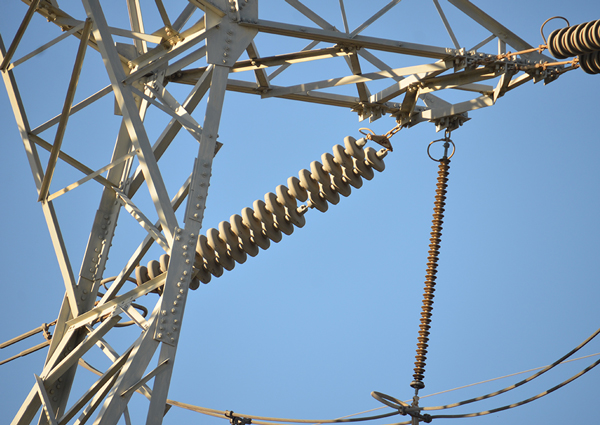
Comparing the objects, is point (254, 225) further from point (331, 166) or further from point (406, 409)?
point (406, 409)

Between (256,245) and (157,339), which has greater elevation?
(256,245)

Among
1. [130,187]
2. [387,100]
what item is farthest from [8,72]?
[387,100]

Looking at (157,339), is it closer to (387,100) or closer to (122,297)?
(122,297)

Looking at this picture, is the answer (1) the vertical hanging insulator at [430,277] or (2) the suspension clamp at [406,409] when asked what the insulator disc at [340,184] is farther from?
(2) the suspension clamp at [406,409]

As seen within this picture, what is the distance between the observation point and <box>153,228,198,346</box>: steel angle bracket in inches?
324

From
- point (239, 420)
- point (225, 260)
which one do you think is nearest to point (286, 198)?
point (225, 260)

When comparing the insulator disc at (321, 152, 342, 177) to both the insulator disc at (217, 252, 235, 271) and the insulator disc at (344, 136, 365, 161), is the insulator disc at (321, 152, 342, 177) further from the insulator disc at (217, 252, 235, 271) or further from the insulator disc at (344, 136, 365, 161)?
the insulator disc at (217, 252, 235, 271)

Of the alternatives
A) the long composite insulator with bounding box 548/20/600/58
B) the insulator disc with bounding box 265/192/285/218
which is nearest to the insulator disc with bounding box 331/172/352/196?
the insulator disc with bounding box 265/192/285/218

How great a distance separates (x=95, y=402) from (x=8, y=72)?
428cm

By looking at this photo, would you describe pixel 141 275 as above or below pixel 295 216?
below

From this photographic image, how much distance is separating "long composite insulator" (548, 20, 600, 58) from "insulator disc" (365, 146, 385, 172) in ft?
8.28

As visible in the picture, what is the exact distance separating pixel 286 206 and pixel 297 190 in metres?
0.25

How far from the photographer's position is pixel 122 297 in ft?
29.6

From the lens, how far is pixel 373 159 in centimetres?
1020
